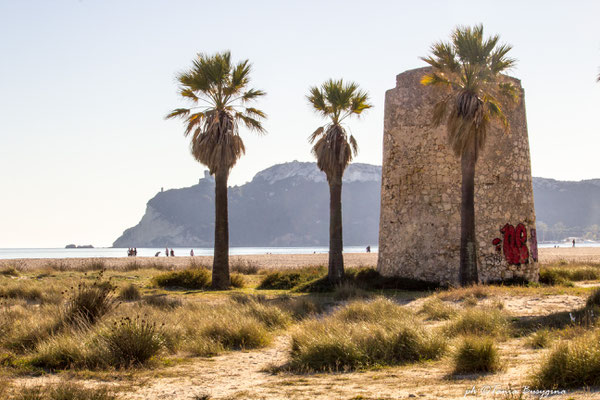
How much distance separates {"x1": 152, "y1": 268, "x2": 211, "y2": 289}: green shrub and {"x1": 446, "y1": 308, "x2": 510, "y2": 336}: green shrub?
48.8 ft

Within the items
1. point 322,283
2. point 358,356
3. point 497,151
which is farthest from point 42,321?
point 497,151

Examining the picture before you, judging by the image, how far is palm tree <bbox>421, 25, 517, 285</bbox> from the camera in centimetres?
1922

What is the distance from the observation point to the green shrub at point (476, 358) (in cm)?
714

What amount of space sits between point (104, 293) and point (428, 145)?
1422 centimetres

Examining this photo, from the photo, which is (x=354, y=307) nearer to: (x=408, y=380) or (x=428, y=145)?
(x=408, y=380)

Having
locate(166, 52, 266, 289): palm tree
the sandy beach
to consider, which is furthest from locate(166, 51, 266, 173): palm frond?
the sandy beach

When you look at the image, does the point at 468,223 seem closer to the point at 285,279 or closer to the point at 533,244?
the point at 533,244

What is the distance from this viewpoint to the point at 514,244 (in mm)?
21578

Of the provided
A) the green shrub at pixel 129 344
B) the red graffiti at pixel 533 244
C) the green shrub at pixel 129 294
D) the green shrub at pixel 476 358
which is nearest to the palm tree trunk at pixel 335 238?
the red graffiti at pixel 533 244

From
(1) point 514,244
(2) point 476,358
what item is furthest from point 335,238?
(2) point 476,358

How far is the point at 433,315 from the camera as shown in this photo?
41.6 ft

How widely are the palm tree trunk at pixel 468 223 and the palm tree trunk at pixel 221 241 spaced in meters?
9.18

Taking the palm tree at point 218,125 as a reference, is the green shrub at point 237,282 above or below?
below

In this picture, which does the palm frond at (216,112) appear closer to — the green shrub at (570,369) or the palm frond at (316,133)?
the palm frond at (316,133)
